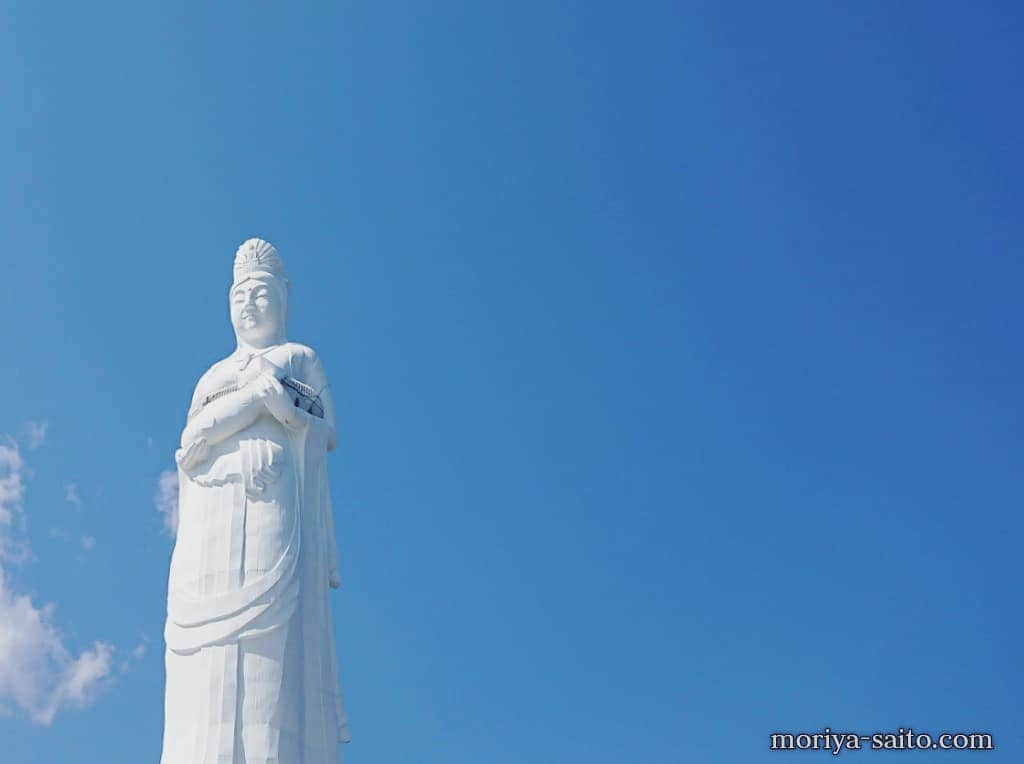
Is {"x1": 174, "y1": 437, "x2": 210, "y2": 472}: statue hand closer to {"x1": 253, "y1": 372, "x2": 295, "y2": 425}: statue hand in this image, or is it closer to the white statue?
the white statue

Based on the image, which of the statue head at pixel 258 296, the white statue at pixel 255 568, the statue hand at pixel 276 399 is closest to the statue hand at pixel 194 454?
the white statue at pixel 255 568

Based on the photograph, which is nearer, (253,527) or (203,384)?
(253,527)

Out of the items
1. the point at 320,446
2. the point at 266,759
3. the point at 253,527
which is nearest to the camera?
the point at 266,759

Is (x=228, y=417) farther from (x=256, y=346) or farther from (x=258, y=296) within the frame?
(x=258, y=296)

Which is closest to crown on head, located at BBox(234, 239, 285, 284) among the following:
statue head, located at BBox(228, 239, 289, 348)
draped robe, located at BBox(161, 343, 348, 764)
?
statue head, located at BBox(228, 239, 289, 348)

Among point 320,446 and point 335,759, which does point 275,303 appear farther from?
point 335,759

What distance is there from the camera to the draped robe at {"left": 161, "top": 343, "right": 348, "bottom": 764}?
12781 mm

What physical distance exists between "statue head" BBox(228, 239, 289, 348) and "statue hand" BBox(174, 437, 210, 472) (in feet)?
4.95

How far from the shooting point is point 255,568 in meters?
13.4

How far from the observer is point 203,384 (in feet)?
48.7

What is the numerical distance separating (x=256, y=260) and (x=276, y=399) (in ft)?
7.11

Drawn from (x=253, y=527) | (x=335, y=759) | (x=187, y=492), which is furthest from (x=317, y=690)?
(x=187, y=492)

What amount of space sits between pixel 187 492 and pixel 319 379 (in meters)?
1.94

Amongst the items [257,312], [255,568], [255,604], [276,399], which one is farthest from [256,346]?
[255,604]
